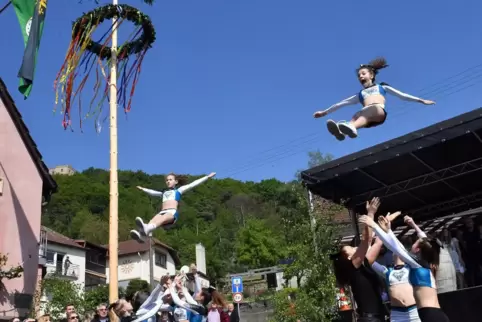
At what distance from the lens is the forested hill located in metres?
63.4

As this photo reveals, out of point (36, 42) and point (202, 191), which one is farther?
point (202, 191)

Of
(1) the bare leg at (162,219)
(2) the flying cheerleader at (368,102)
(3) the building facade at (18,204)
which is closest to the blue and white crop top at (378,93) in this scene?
(2) the flying cheerleader at (368,102)

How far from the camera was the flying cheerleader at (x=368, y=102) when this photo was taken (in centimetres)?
681

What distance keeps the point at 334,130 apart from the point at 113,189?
5.00 meters

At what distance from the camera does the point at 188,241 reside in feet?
229

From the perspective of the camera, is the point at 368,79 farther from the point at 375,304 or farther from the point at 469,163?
the point at 469,163

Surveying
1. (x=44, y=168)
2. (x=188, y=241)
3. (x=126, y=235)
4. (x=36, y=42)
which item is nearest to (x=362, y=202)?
(x=36, y=42)

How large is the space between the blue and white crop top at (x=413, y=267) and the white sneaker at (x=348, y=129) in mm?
1852

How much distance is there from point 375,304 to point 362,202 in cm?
648

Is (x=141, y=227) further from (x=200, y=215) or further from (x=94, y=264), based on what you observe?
(x=200, y=215)

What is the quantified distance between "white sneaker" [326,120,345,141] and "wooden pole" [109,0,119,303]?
4834mm

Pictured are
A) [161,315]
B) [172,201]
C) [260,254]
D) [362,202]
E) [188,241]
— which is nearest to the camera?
[161,315]

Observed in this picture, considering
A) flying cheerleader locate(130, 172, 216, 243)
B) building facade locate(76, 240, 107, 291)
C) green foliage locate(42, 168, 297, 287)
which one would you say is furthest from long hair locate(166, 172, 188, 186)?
green foliage locate(42, 168, 297, 287)

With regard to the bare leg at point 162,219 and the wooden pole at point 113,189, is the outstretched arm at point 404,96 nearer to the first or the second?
the bare leg at point 162,219
